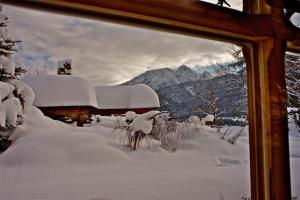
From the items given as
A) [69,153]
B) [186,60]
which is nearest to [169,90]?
[186,60]

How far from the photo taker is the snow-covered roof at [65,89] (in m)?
2.87

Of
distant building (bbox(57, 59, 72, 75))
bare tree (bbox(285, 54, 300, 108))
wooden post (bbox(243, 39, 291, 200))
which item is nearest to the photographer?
wooden post (bbox(243, 39, 291, 200))

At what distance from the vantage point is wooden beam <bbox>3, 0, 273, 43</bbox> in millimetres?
1126

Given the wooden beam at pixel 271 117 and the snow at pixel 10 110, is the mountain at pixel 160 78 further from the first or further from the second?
the wooden beam at pixel 271 117

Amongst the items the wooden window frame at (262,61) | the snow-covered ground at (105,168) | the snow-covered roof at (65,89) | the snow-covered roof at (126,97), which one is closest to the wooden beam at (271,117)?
the wooden window frame at (262,61)

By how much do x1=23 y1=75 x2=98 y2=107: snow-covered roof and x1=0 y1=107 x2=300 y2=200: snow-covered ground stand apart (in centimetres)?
32

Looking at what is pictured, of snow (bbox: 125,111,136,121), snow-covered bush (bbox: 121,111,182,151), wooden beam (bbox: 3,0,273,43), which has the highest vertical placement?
wooden beam (bbox: 3,0,273,43)

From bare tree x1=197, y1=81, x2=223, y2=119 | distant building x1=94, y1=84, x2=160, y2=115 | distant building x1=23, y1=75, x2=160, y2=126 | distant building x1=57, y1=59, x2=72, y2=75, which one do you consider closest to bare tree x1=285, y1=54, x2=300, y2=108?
bare tree x1=197, y1=81, x2=223, y2=119

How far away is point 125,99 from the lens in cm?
339

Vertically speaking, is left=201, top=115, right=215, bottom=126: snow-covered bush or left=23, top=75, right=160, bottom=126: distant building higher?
left=23, top=75, right=160, bottom=126: distant building

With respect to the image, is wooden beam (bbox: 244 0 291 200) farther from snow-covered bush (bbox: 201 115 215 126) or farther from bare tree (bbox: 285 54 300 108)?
bare tree (bbox: 285 54 300 108)

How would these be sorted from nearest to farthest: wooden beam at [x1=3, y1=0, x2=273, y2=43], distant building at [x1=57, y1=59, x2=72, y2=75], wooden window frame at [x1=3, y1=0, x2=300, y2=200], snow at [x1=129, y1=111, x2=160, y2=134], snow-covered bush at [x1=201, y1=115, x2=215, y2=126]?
wooden beam at [x1=3, y1=0, x2=273, y2=43], wooden window frame at [x1=3, y1=0, x2=300, y2=200], distant building at [x1=57, y1=59, x2=72, y2=75], snow at [x1=129, y1=111, x2=160, y2=134], snow-covered bush at [x1=201, y1=115, x2=215, y2=126]

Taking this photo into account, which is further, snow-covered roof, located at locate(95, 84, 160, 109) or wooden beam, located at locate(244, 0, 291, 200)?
snow-covered roof, located at locate(95, 84, 160, 109)

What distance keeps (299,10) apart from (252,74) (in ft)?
1.80
